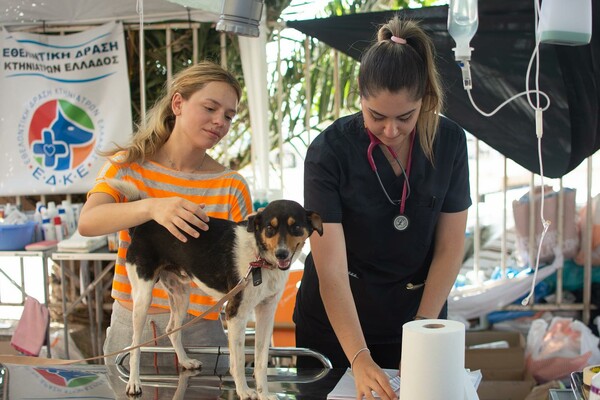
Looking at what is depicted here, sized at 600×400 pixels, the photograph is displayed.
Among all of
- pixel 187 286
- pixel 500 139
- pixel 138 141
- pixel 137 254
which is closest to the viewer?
pixel 137 254

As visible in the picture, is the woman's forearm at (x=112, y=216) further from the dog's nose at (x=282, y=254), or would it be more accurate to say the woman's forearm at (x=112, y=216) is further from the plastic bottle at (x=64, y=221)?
the plastic bottle at (x=64, y=221)

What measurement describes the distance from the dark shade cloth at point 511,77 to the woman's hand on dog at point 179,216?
2537 mm

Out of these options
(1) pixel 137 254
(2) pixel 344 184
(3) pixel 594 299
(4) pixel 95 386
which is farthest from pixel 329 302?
(3) pixel 594 299

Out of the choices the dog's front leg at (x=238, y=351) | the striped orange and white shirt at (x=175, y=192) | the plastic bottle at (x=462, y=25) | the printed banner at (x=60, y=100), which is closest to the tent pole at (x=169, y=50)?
the printed banner at (x=60, y=100)

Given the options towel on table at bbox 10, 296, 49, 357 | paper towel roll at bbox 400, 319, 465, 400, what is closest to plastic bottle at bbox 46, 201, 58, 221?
towel on table at bbox 10, 296, 49, 357

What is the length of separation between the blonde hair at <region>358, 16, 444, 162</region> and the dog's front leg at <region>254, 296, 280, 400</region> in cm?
62

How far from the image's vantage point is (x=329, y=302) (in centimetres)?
199

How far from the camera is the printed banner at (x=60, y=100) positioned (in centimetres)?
514

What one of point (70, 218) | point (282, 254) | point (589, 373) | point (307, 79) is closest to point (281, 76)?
point (307, 79)

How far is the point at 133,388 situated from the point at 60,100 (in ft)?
12.2

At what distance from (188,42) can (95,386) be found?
147 inches

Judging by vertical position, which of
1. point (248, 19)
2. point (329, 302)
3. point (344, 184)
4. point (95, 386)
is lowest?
point (95, 386)

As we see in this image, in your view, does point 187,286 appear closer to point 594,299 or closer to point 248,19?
point 248,19

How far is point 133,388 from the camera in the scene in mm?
1893
